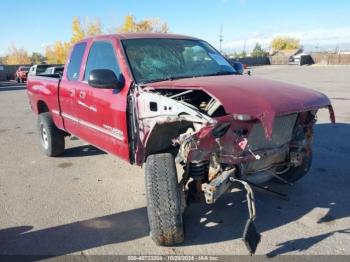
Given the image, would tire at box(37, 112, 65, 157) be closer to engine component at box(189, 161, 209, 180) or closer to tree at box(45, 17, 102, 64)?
engine component at box(189, 161, 209, 180)

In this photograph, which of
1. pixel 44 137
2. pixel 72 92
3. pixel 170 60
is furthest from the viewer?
pixel 44 137

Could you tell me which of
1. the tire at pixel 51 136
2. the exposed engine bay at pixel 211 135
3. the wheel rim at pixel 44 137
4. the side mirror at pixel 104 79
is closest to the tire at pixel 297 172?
the exposed engine bay at pixel 211 135

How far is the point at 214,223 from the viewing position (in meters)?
3.83

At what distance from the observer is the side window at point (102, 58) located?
170 inches

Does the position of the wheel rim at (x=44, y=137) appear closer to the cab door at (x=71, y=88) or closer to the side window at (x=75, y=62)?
the cab door at (x=71, y=88)

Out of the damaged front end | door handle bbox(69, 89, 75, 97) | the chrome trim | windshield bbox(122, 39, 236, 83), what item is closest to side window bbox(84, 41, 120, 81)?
windshield bbox(122, 39, 236, 83)

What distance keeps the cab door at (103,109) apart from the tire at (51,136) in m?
1.17

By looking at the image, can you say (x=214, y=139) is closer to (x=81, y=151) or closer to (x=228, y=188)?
(x=228, y=188)

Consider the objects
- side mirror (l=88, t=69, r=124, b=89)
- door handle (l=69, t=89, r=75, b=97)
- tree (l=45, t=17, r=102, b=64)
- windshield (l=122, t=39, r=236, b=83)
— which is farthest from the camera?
tree (l=45, t=17, r=102, b=64)

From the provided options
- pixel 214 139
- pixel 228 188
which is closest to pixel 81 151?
pixel 228 188

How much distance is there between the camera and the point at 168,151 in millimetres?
4008

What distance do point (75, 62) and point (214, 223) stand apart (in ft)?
10.2

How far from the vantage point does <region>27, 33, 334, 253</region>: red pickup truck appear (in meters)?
3.15

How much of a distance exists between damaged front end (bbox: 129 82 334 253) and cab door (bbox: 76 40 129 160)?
18cm
